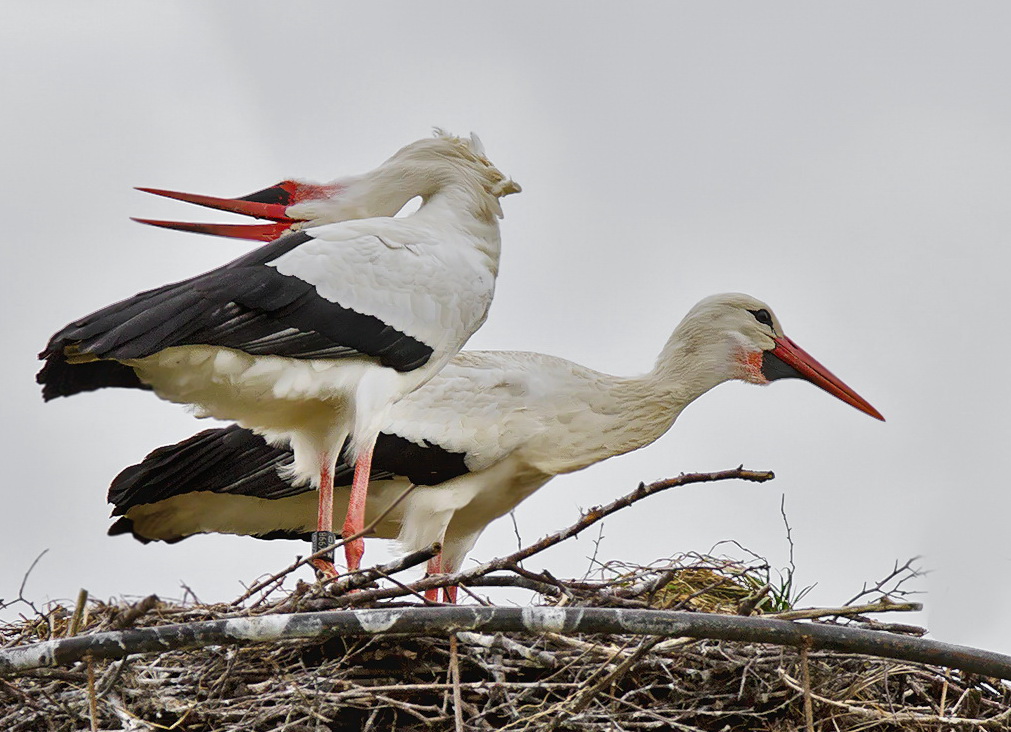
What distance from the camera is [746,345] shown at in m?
6.57

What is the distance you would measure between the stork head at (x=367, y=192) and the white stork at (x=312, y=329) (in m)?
0.01

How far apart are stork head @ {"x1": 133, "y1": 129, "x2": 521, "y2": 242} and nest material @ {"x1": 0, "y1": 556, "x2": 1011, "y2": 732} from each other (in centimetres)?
190

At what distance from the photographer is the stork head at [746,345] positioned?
655 centimetres

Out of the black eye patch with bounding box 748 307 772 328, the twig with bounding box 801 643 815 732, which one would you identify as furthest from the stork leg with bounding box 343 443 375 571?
the black eye patch with bounding box 748 307 772 328

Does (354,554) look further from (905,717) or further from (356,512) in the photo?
(905,717)

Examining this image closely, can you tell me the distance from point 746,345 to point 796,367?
0.25 meters

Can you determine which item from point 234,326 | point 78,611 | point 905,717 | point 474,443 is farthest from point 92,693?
point 474,443

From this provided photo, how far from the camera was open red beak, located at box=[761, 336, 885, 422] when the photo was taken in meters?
6.62

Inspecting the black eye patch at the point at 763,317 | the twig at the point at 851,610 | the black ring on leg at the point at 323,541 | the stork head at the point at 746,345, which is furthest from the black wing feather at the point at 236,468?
the twig at the point at 851,610

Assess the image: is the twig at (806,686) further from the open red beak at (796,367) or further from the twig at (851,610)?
the open red beak at (796,367)

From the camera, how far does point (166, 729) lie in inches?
155

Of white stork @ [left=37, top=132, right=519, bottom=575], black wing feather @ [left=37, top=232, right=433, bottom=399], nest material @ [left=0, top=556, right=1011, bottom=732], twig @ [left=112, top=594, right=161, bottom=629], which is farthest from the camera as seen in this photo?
white stork @ [left=37, top=132, right=519, bottom=575]

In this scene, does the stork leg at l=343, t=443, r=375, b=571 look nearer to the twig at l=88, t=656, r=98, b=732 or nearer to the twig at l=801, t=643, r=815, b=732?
the twig at l=88, t=656, r=98, b=732

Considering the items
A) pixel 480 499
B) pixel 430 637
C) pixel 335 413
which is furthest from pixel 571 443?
pixel 430 637
